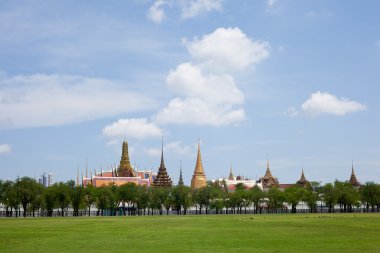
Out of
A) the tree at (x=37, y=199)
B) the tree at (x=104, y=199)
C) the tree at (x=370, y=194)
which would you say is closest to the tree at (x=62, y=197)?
the tree at (x=37, y=199)

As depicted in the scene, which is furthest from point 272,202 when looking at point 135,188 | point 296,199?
point 135,188

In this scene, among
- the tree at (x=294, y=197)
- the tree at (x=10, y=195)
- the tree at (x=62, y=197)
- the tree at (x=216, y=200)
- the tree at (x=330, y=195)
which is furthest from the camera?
the tree at (x=216, y=200)

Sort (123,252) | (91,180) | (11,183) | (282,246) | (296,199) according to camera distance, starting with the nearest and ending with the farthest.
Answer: (123,252) → (282,246) → (11,183) → (296,199) → (91,180)

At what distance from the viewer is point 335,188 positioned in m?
127

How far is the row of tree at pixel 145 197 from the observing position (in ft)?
351

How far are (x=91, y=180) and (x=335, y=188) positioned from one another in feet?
258

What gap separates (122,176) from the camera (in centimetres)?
18275

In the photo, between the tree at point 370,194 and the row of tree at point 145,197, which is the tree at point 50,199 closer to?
the row of tree at point 145,197

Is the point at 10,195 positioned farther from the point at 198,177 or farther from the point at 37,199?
the point at 198,177

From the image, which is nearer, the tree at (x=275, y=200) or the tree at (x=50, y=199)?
the tree at (x=50, y=199)

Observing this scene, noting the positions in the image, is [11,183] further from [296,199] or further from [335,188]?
[335,188]

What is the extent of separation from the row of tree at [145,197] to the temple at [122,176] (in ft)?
127

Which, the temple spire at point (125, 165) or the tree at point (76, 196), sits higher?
the temple spire at point (125, 165)

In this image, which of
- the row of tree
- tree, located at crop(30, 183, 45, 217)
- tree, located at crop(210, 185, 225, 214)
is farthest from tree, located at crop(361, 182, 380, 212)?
tree, located at crop(30, 183, 45, 217)
